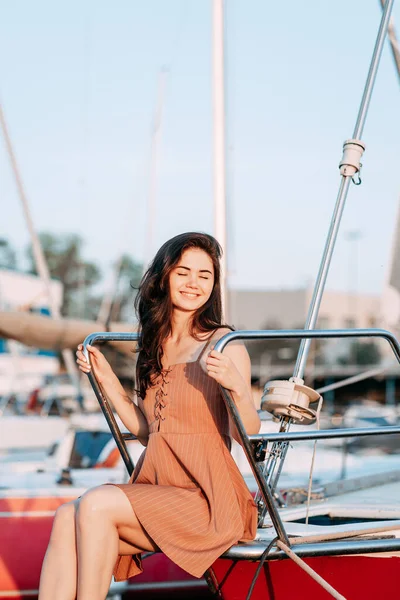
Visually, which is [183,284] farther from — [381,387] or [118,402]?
[381,387]

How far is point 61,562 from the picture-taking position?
9.64 ft

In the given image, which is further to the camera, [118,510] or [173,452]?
[173,452]

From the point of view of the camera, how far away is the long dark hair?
3297mm

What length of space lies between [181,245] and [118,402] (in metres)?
0.71

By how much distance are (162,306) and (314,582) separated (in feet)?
4.17

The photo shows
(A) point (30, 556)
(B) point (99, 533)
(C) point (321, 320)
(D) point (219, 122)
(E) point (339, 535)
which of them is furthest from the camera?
(C) point (321, 320)

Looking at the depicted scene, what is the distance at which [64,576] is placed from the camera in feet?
9.57

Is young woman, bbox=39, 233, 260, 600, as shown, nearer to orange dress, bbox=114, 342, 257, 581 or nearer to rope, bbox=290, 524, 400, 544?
orange dress, bbox=114, 342, 257, 581

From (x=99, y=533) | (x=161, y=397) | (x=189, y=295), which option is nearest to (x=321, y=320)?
(x=189, y=295)

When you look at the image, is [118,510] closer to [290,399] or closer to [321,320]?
[290,399]

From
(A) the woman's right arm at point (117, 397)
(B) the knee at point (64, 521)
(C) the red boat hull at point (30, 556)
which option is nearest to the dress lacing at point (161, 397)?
(A) the woman's right arm at point (117, 397)

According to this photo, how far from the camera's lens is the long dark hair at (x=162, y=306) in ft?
10.8

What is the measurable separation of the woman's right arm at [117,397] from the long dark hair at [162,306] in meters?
0.13

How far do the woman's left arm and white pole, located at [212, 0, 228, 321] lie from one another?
3.91m
